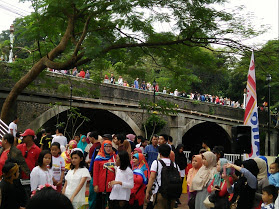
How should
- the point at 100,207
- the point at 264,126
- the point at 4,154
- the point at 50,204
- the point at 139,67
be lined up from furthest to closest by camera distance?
the point at 264,126 < the point at 139,67 < the point at 100,207 < the point at 4,154 < the point at 50,204

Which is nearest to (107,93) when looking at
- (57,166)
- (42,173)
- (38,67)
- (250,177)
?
(38,67)

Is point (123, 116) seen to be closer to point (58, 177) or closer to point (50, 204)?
point (58, 177)

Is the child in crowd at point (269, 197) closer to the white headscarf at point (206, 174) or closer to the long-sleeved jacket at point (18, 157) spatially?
the white headscarf at point (206, 174)

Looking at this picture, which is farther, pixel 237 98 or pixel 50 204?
pixel 237 98

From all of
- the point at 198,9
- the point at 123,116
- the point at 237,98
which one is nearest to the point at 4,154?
the point at 198,9

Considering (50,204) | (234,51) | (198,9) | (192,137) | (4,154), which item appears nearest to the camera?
(50,204)

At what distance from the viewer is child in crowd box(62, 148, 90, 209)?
722cm

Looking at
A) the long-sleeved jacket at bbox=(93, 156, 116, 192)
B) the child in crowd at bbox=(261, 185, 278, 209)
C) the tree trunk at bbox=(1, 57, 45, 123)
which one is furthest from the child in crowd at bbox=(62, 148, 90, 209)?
the tree trunk at bbox=(1, 57, 45, 123)

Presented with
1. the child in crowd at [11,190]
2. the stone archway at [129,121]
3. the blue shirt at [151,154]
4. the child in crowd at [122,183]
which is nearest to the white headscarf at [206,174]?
the child in crowd at [122,183]

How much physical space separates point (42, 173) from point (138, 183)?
66.2 inches

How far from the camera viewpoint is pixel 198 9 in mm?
12102

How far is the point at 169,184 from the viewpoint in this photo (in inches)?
297

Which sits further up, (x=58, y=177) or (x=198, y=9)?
(x=198, y=9)

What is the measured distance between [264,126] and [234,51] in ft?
98.9
